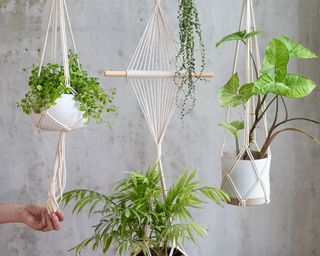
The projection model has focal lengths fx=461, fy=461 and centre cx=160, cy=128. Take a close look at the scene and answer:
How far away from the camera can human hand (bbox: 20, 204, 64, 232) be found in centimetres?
188

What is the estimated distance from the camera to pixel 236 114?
268 centimetres

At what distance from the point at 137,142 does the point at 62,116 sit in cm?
93

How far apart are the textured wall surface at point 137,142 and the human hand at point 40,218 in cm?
53

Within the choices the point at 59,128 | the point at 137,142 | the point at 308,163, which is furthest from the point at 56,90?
the point at 308,163

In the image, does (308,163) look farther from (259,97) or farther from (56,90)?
(56,90)

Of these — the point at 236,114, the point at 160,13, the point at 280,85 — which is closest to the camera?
the point at 280,85

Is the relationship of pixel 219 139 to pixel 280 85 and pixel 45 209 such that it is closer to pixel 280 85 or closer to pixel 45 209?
pixel 280 85

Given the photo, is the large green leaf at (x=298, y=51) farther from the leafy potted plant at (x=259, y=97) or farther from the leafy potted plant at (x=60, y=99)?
the leafy potted plant at (x=60, y=99)

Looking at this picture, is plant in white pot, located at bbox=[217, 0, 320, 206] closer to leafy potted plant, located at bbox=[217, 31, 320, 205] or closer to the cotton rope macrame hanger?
leafy potted plant, located at bbox=[217, 31, 320, 205]

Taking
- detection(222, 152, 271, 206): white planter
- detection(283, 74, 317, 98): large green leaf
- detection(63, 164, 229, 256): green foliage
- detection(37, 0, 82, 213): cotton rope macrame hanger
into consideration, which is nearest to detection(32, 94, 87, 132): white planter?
detection(37, 0, 82, 213): cotton rope macrame hanger

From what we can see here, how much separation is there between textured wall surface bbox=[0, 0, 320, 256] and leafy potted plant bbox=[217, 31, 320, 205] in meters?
0.63

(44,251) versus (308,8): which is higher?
(308,8)

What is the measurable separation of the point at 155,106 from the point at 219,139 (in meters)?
0.67

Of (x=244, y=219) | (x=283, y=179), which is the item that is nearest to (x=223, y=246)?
(x=244, y=219)
